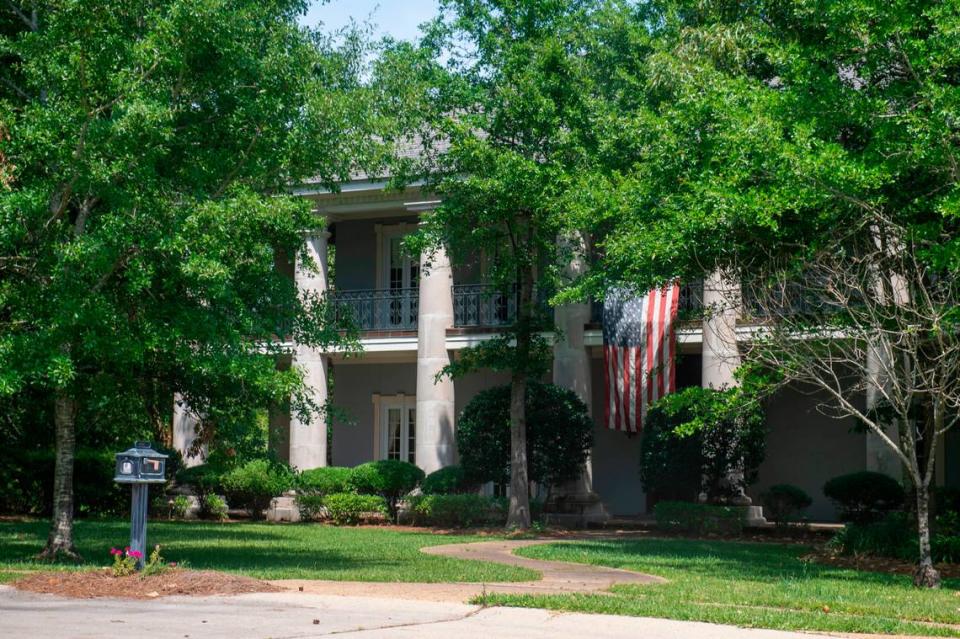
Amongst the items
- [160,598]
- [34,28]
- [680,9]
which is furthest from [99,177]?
[680,9]

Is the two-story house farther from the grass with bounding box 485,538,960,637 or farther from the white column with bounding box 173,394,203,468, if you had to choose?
the grass with bounding box 485,538,960,637

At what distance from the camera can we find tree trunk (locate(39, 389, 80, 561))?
13.7 metres

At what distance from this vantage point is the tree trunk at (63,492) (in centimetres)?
1367

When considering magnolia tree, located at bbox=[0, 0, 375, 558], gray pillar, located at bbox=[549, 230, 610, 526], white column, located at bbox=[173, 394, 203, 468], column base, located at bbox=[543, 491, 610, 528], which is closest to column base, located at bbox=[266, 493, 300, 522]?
white column, located at bbox=[173, 394, 203, 468]

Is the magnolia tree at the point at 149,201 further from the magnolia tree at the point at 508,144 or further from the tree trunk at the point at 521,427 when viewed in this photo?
the tree trunk at the point at 521,427

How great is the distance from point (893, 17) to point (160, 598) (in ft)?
31.7

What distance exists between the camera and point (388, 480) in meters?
24.4

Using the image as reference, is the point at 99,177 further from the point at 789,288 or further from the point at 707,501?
the point at 707,501

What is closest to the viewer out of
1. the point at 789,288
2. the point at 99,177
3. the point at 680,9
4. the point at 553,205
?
the point at 99,177

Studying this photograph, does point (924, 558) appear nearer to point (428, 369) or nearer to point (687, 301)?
point (687, 301)

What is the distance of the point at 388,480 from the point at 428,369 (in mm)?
2490

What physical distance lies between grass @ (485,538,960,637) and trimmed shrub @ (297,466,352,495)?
330 inches

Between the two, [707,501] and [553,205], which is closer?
[553,205]

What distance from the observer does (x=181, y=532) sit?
20469 mm
